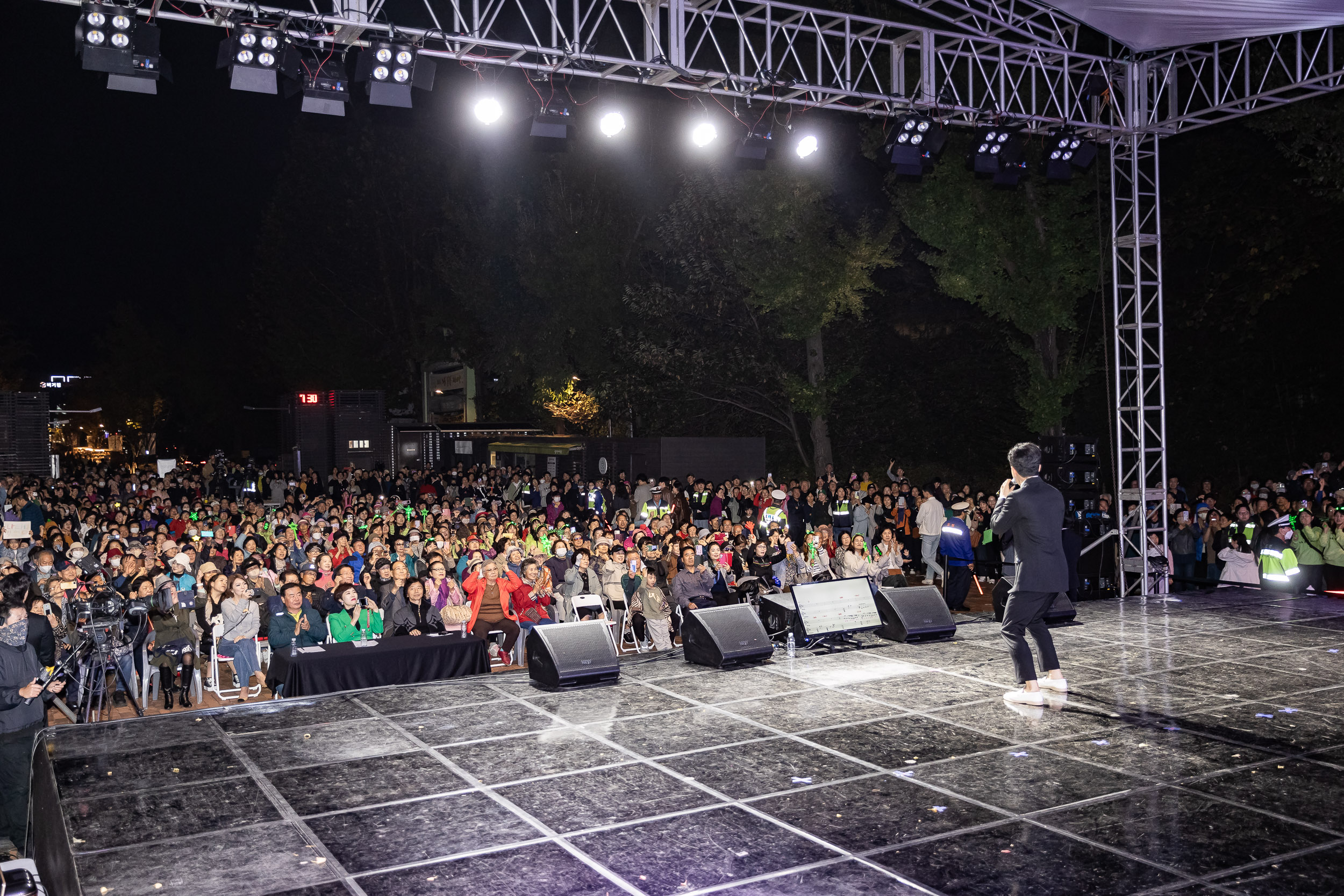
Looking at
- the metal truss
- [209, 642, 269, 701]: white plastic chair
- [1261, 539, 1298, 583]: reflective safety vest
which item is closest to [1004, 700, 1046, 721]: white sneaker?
the metal truss

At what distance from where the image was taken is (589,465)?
29719 mm

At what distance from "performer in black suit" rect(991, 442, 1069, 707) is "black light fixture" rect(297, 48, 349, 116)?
6.76 m

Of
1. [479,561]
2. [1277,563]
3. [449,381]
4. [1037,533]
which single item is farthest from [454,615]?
[449,381]

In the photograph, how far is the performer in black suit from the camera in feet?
22.6

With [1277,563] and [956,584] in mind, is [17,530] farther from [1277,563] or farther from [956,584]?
[1277,563]

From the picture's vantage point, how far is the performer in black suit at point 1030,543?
6.89 m

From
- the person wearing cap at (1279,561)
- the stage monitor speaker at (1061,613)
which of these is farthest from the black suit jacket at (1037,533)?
the person wearing cap at (1279,561)

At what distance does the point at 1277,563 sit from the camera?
12.2 metres

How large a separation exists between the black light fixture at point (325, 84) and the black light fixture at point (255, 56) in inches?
11.7

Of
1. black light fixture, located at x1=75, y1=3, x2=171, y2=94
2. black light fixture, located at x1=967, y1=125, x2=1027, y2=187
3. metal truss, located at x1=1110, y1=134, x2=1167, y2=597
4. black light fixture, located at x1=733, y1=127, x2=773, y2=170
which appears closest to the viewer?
black light fixture, located at x1=75, y1=3, x2=171, y2=94

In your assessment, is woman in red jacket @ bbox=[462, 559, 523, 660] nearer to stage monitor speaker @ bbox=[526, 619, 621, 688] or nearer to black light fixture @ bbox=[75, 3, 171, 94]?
stage monitor speaker @ bbox=[526, 619, 621, 688]

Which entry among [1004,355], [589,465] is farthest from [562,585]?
[1004,355]

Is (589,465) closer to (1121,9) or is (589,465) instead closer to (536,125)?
(536,125)

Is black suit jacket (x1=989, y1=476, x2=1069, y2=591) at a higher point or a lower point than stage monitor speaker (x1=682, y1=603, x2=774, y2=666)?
higher
